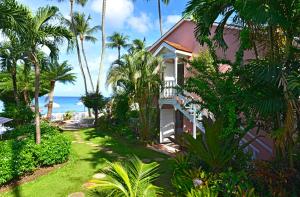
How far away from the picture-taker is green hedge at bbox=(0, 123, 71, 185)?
27.6ft

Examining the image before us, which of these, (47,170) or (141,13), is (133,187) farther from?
(141,13)

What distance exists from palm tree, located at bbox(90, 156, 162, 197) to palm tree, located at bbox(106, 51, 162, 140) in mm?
8097

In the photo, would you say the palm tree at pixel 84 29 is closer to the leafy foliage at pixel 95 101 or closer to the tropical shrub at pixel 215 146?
the leafy foliage at pixel 95 101

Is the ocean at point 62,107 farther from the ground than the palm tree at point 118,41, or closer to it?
closer to it

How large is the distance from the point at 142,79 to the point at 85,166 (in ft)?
19.3

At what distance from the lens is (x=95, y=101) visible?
21969mm

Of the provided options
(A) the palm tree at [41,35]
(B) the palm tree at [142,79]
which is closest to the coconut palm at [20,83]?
(B) the palm tree at [142,79]

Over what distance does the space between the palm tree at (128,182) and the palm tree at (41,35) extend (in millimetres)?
5129

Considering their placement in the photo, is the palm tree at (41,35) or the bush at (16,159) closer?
the bush at (16,159)

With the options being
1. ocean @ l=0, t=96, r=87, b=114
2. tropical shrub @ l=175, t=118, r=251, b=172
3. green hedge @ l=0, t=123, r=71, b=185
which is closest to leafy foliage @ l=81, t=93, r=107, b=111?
ocean @ l=0, t=96, r=87, b=114

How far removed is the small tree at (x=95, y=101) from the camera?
21969 mm

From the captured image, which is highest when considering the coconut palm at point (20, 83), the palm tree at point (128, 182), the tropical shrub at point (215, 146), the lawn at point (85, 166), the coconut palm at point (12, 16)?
the coconut palm at point (12, 16)

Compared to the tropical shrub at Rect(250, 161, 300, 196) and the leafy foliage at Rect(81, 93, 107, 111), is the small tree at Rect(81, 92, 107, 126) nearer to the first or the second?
the leafy foliage at Rect(81, 93, 107, 111)

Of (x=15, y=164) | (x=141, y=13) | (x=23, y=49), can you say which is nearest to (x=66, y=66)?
(x=141, y=13)
